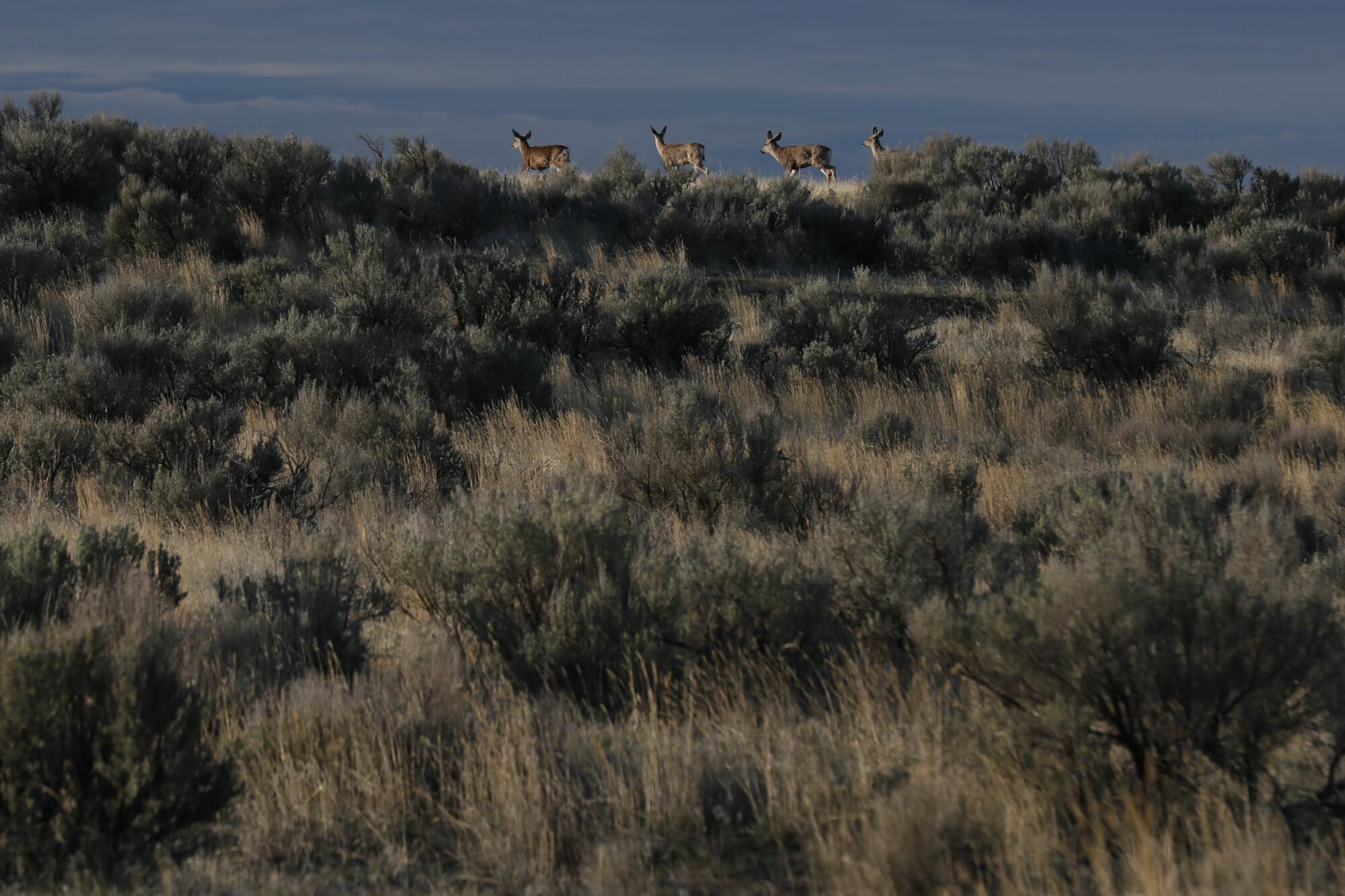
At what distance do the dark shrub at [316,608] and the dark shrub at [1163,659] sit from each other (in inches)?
93.2

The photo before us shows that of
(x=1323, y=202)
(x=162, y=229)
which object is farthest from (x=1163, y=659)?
(x=1323, y=202)

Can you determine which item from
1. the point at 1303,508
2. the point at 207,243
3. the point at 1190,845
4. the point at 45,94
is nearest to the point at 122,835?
the point at 1190,845

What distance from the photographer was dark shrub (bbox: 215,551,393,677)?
421 cm

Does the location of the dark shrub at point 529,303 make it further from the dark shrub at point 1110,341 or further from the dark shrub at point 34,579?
the dark shrub at point 34,579

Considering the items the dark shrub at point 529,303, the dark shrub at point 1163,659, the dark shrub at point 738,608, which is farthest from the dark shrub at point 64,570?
the dark shrub at point 529,303

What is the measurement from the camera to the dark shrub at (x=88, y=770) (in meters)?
2.85

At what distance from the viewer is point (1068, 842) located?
2.91m

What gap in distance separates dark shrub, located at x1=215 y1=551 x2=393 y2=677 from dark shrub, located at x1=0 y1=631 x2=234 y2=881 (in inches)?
39.0

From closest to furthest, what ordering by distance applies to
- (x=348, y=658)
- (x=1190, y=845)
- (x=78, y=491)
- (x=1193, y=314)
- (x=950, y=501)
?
(x=1190, y=845) → (x=348, y=658) → (x=950, y=501) → (x=78, y=491) → (x=1193, y=314)

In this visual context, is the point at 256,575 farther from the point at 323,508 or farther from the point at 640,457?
the point at 640,457

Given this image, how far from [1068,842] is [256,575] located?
3.81 m

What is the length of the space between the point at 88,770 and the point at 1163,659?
9.41 ft

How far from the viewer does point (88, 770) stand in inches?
116

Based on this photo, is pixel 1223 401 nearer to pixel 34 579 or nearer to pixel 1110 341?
pixel 1110 341
